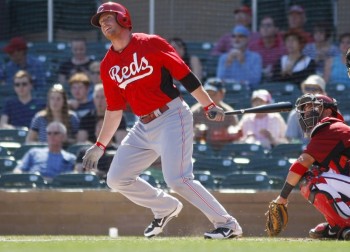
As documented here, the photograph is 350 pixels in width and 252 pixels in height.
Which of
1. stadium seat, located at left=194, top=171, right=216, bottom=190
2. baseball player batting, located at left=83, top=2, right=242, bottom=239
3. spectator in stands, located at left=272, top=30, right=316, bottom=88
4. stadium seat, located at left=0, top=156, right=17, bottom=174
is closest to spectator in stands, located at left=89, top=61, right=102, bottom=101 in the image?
stadium seat, located at left=0, top=156, right=17, bottom=174

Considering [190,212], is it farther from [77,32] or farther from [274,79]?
[77,32]

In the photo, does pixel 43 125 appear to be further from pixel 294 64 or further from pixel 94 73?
pixel 294 64

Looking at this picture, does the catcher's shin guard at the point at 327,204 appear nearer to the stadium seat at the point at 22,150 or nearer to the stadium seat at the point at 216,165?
the stadium seat at the point at 216,165

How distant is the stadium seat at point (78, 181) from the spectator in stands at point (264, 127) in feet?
5.60

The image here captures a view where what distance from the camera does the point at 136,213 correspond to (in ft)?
31.8

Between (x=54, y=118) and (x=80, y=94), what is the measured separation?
72 cm

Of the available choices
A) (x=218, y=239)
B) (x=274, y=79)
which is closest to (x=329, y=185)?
(x=218, y=239)

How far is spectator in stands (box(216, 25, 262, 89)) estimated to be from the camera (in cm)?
1252

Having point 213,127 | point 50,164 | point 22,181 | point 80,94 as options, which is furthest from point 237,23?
point 22,181

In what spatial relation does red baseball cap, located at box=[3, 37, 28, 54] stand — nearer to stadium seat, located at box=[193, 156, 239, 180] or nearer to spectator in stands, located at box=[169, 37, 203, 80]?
spectator in stands, located at box=[169, 37, 203, 80]

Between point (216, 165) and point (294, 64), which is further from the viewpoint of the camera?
point (294, 64)

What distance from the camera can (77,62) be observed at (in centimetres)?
1293

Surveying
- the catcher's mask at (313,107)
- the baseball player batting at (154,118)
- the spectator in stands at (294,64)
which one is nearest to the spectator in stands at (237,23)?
the spectator in stands at (294,64)

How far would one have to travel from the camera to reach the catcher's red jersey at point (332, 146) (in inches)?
287
